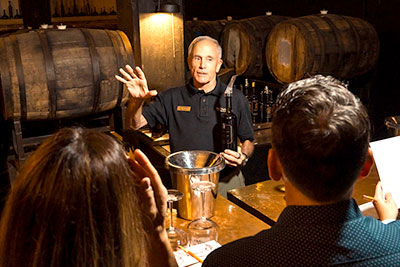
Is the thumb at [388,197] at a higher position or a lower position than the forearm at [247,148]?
higher

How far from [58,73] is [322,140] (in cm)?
310

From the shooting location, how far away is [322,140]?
97 centimetres

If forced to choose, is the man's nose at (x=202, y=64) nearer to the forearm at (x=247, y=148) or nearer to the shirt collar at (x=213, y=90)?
the shirt collar at (x=213, y=90)

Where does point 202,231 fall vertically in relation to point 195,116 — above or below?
below

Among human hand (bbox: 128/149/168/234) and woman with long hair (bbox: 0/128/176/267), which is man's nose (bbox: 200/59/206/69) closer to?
human hand (bbox: 128/149/168/234)

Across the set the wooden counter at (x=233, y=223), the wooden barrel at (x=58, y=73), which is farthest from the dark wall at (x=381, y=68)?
the wooden counter at (x=233, y=223)

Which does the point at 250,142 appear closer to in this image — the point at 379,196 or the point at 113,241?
the point at 379,196

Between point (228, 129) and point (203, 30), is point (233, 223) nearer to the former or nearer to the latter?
point (228, 129)

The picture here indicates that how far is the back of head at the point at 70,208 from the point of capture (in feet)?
2.88

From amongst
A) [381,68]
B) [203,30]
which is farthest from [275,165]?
[203,30]

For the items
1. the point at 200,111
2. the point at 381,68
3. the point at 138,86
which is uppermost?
the point at 138,86

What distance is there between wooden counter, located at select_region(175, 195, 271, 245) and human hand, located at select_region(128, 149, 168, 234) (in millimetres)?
652

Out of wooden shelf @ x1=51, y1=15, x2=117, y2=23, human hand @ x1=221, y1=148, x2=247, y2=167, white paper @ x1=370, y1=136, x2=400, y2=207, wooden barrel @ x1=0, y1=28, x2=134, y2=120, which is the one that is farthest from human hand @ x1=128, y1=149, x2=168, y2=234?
wooden shelf @ x1=51, y1=15, x2=117, y2=23

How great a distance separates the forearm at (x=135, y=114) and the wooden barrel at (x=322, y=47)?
9.76 feet
